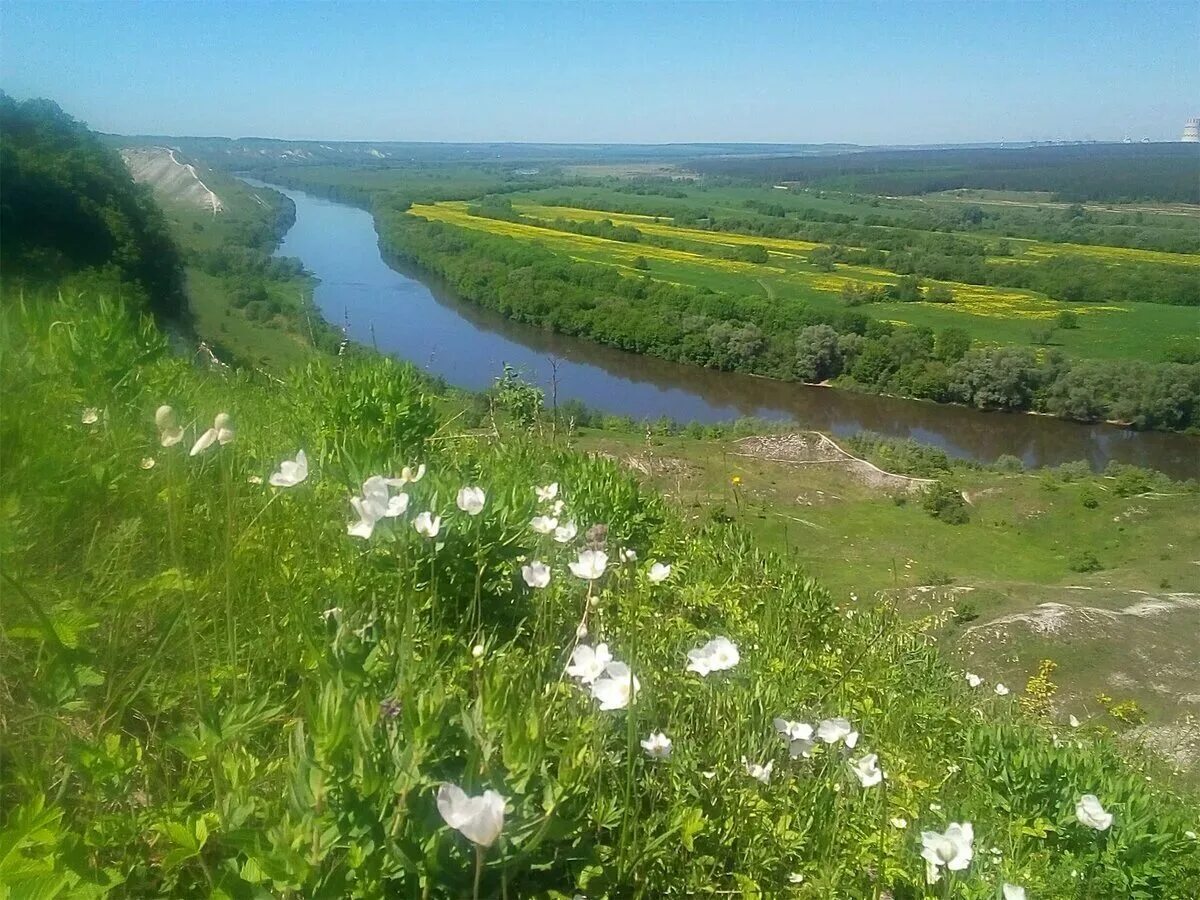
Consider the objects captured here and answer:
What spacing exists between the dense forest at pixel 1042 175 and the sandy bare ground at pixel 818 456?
94.6m

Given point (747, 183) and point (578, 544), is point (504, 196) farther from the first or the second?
point (578, 544)

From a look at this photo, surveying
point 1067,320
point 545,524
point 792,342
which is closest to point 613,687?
point 545,524

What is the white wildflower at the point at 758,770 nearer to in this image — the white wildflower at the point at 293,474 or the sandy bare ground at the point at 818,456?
the white wildflower at the point at 293,474

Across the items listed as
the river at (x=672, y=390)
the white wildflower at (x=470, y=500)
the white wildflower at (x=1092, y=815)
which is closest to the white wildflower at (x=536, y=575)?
the white wildflower at (x=470, y=500)

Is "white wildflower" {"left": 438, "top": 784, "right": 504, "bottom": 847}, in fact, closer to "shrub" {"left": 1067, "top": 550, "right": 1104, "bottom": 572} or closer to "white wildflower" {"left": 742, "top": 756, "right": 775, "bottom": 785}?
"white wildflower" {"left": 742, "top": 756, "right": 775, "bottom": 785}

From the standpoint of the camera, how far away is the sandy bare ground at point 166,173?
48.7 ft

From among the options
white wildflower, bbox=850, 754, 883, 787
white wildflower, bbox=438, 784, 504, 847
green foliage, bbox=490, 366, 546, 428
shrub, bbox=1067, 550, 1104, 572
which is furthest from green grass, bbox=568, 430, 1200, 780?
white wildflower, bbox=438, 784, 504, 847

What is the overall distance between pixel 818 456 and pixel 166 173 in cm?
2157

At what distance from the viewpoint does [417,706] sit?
1.31 metres

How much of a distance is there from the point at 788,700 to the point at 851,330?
171 feet

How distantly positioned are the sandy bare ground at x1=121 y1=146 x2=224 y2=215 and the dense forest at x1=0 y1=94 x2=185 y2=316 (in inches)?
18.9

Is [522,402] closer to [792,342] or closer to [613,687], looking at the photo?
[613,687]

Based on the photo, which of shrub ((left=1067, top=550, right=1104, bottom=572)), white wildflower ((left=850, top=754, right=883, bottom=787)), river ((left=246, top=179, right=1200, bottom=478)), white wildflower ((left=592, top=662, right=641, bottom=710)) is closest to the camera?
white wildflower ((left=592, top=662, right=641, bottom=710))

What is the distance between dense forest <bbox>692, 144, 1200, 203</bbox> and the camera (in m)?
115
